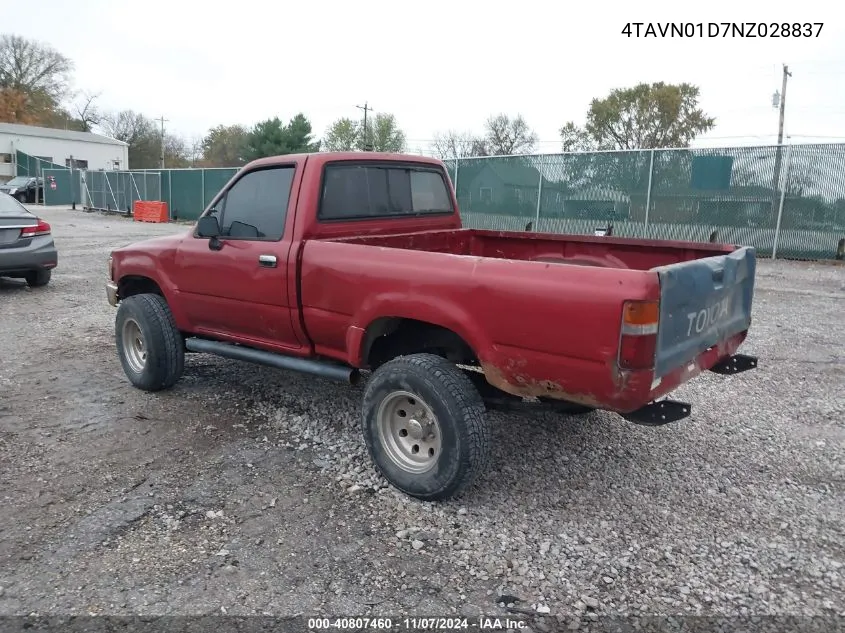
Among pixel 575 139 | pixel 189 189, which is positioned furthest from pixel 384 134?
pixel 189 189

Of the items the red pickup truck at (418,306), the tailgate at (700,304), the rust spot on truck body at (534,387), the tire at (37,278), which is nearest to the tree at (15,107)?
the tire at (37,278)

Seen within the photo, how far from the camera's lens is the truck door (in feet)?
14.1

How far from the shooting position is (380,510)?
355cm

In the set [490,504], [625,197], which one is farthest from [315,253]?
[625,197]

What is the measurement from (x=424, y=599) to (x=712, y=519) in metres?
1.66

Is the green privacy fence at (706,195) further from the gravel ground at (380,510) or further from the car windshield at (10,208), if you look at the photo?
the car windshield at (10,208)

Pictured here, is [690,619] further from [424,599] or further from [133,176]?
[133,176]

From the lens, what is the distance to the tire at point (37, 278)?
10102mm

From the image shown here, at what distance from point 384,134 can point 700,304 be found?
59217 millimetres

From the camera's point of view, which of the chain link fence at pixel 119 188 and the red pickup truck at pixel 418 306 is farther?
the chain link fence at pixel 119 188

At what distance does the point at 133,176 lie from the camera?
29.5 meters

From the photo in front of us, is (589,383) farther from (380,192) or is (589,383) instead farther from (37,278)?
(37,278)

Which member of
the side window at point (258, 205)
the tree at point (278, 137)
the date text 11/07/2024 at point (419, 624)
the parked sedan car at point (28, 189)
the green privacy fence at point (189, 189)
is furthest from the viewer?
the tree at point (278, 137)

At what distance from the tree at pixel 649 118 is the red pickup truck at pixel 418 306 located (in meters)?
41.8
